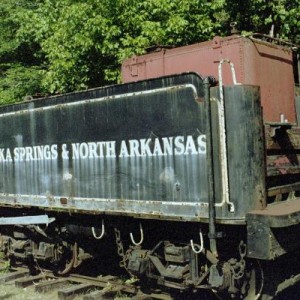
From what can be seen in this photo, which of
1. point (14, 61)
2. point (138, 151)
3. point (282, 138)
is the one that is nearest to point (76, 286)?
point (138, 151)

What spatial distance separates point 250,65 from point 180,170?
161 cm

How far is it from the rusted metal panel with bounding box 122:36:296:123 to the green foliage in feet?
7.30

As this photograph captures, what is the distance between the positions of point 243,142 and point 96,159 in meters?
1.94

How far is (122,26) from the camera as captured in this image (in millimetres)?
9422

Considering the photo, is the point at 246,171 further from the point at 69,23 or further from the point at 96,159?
the point at 69,23

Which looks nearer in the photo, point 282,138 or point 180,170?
point 180,170

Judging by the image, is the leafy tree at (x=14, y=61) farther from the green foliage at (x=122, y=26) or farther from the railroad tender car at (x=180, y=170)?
the railroad tender car at (x=180, y=170)

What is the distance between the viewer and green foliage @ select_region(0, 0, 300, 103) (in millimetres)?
9086

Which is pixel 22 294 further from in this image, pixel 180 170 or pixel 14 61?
pixel 14 61

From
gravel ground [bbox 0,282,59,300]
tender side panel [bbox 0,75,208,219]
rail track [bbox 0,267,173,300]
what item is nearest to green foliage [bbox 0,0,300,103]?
tender side panel [bbox 0,75,208,219]

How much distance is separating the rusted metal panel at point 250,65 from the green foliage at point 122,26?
2226mm

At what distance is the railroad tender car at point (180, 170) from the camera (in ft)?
14.3

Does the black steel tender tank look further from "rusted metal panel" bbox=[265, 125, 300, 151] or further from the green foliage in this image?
the green foliage

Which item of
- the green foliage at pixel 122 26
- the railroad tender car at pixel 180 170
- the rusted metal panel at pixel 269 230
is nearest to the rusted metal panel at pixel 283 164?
the railroad tender car at pixel 180 170
